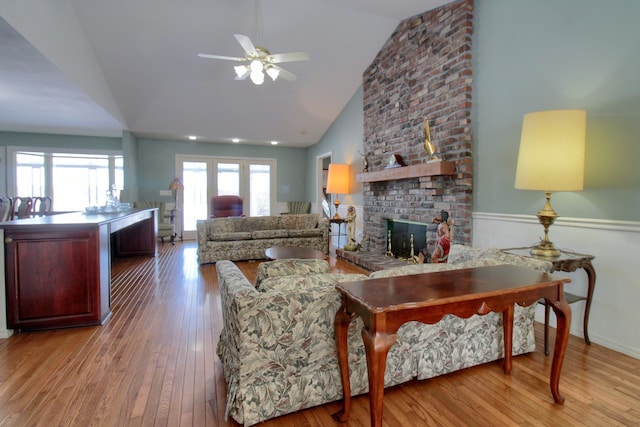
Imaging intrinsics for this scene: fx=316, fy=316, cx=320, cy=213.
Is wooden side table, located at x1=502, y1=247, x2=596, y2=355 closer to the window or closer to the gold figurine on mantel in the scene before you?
the gold figurine on mantel

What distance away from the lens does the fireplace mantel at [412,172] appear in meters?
3.62

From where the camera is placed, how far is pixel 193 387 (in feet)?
6.07

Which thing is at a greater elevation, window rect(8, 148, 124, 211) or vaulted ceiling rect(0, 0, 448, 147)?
vaulted ceiling rect(0, 0, 448, 147)

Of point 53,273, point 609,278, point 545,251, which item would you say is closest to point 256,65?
point 53,273

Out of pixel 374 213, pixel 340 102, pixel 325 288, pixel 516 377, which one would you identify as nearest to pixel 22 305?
pixel 325 288

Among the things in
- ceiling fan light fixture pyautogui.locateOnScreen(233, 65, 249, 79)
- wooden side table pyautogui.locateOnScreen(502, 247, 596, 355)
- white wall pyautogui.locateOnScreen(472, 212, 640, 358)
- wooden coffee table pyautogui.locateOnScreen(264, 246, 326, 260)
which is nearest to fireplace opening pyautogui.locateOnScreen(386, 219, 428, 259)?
wooden coffee table pyautogui.locateOnScreen(264, 246, 326, 260)

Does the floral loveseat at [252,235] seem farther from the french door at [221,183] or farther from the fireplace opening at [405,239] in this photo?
the french door at [221,183]

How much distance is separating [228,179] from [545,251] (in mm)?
7184

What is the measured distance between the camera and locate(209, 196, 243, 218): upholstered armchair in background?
6750 millimetres

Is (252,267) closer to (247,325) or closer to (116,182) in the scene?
(247,325)

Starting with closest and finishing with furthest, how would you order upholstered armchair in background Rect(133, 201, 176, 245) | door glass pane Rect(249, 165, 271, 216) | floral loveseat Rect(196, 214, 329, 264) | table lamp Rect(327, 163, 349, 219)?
floral loveseat Rect(196, 214, 329, 264)
table lamp Rect(327, 163, 349, 219)
upholstered armchair in background Rect(133, 201, 176, 245)
door glass pane Rect(249, 165, 271, 216)

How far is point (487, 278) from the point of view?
1.68m

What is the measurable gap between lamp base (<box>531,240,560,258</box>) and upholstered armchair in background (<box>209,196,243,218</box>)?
5610 millimetres

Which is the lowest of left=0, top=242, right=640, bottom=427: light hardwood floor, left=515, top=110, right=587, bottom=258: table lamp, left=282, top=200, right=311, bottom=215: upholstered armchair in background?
left=0, top=242, right=640, bottom=427: light hardwood floor
